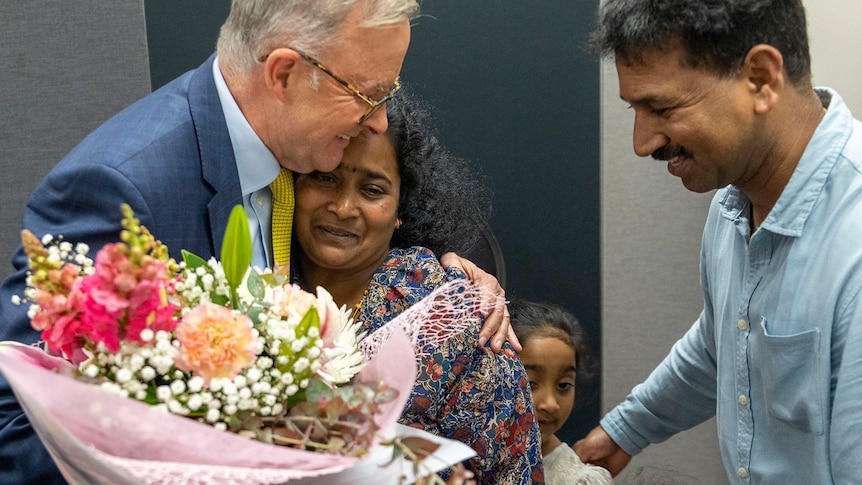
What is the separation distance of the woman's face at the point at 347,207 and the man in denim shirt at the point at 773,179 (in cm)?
50

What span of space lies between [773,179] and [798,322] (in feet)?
0.86

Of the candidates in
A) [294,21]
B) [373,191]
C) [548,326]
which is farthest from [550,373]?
[294,21]

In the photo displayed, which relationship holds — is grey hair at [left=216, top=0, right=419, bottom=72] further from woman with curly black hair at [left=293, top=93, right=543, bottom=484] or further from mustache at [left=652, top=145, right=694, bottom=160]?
mustache at [left=652, top=145, right=694, bottom=160]

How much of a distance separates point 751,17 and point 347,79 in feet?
2.30

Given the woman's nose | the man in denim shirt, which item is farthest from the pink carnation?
the man in denim shirt

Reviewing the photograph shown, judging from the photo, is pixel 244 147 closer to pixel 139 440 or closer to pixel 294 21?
pixel 294 21

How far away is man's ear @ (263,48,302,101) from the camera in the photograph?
1.67 m

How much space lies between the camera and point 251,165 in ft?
5.74

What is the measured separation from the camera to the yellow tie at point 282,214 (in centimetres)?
183

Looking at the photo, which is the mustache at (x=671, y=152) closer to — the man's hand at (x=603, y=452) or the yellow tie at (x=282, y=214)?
the yellow tie at (x=282, y=214)

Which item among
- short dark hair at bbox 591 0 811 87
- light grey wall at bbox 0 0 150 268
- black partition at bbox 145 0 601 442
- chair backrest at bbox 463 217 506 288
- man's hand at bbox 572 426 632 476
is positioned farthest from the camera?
chair backrest at bbox 463 217 506 288

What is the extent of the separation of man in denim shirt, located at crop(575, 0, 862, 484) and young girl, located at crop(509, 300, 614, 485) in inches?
25.3

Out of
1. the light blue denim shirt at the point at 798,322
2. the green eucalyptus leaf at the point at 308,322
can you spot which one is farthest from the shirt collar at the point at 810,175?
the green eucalyptus leaf at the point at 308,322

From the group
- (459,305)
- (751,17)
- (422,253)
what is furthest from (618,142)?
(459,305)
